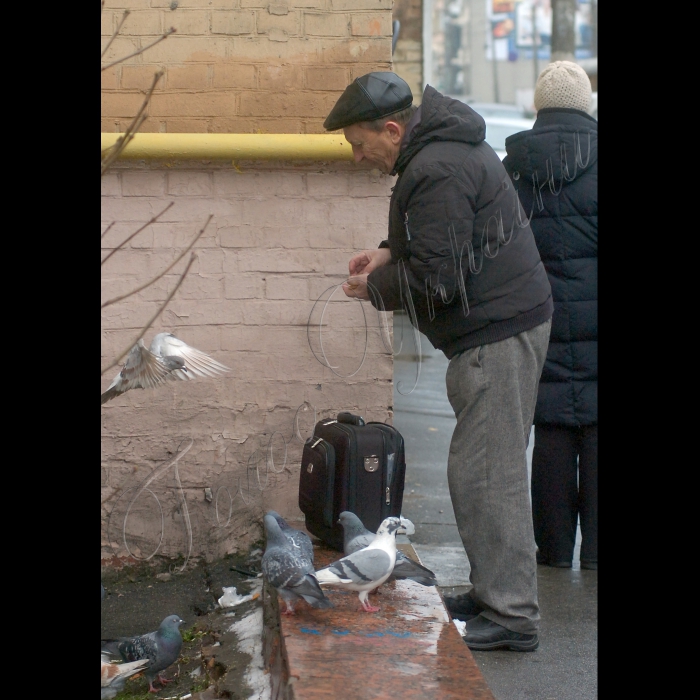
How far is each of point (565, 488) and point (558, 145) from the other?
1.57m

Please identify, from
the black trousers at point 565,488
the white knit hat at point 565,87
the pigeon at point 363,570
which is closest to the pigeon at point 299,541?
the pigeon at point 363,570

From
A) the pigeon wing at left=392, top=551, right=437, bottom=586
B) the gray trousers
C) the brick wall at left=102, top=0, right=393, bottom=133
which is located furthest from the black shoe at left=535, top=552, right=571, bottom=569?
the brick wall at left=102, top=0, right=393, bottom=133

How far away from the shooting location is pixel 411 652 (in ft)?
9.79

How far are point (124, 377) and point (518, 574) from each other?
5.28 ft

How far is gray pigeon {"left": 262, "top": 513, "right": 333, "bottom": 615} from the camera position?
314cm

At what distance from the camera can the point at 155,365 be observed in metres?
3.56

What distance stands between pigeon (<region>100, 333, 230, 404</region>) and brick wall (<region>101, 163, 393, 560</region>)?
0.74m

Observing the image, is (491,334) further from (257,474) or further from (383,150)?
(257,474)

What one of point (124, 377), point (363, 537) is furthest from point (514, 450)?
point (124, 377)

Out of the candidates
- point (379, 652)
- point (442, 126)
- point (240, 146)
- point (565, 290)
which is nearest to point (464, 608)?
point (379, 652)

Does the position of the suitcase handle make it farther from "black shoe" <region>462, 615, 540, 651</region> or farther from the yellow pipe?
the yellow pipe

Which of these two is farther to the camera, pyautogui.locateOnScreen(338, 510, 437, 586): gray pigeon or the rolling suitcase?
the rolling suitcase

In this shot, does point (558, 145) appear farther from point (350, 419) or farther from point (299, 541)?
point (299, 541)
